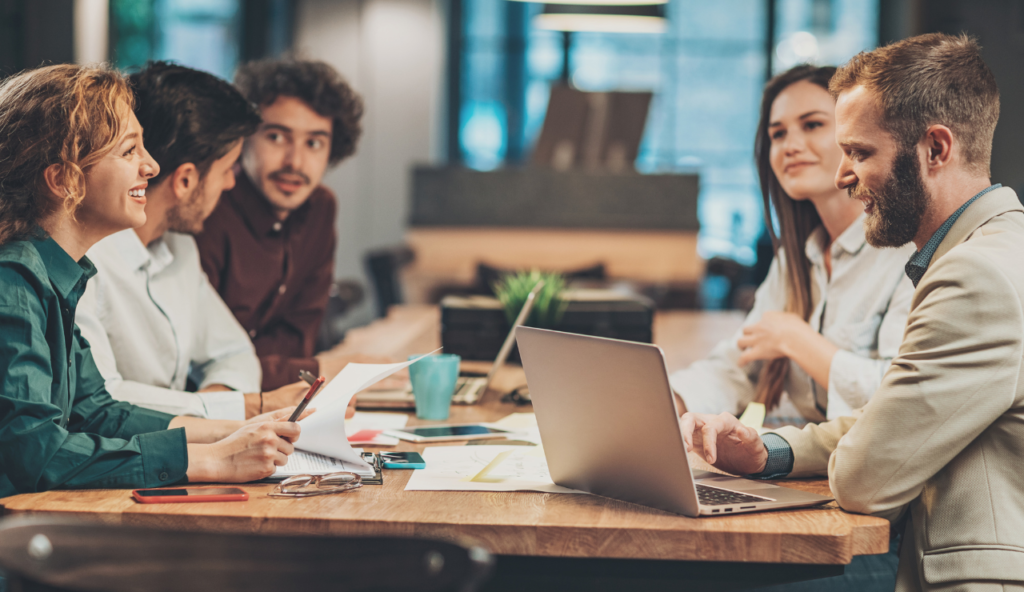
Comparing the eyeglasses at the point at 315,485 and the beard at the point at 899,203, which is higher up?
the beard at the point at 899,203

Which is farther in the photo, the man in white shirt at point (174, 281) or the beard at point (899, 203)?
the man in white shirt at point (174, 281)

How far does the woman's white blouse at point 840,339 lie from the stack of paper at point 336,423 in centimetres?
73

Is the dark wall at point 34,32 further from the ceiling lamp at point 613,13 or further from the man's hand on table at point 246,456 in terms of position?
the man's hand on table at point 246,456

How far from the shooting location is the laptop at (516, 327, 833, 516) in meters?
1.06

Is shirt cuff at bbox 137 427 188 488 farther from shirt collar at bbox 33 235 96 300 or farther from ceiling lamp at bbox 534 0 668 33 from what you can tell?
ceiling lamp at bbox 534 0 668 33

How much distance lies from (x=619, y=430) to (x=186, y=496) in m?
0.56

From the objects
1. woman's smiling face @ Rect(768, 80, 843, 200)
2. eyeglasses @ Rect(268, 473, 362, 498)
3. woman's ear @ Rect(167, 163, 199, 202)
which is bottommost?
eyeglasses @ Rect(268, 473, 362, 498)

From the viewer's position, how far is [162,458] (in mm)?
1223

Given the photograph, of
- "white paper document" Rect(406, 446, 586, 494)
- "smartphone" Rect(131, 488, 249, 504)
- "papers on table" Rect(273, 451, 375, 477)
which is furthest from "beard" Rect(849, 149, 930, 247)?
"smartphone" Rect(131, 488, 249, 504)

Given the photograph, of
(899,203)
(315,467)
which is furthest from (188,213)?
(899,203)

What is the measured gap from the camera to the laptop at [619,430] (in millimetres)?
1057

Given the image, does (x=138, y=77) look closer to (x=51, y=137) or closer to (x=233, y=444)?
(x=51, y=137)

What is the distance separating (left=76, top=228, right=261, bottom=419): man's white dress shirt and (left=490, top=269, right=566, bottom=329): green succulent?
62cm

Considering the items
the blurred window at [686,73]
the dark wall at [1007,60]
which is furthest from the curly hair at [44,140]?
the blurred window at [686,73]
